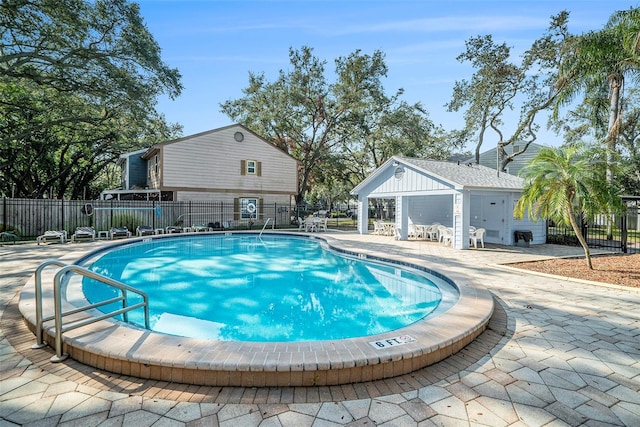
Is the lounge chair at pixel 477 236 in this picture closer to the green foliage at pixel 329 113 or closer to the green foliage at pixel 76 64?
the green foliage at pixel 329 113

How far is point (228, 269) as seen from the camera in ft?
31.5

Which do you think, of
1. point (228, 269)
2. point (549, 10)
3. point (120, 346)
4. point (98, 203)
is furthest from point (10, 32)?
point (549, 10)

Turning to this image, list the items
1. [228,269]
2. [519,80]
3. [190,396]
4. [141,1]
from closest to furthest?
[190,396] → [228,269] → [141,1] → [519,80]

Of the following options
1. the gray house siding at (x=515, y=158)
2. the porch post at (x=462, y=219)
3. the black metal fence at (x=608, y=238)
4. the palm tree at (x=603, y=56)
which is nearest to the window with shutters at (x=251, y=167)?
the porch post at (x=462, y=219)

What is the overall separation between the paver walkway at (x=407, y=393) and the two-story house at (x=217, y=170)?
16.0 metres

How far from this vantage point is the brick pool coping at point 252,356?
290 cm

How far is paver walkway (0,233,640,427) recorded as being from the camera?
2.45 m

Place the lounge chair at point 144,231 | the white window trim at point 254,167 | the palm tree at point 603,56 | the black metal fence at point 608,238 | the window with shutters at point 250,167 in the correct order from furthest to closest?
the white window trim at point 254,167, the window with shutters at point 250,167, the lounge chair at point 144,231, the black metal fence at point 608,238, the palm tree at point 603,56

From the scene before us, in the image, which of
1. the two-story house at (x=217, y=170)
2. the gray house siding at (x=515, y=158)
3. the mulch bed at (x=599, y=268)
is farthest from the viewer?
the gray house siding at (x=515, y=158)

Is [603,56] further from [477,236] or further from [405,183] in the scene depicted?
[405,183]

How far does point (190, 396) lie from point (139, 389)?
505 mm

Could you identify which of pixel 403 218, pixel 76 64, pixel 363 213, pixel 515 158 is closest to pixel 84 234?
pixel 76 64

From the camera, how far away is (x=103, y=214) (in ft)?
54.0

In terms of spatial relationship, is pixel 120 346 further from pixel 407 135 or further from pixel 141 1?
pixel 407 135
